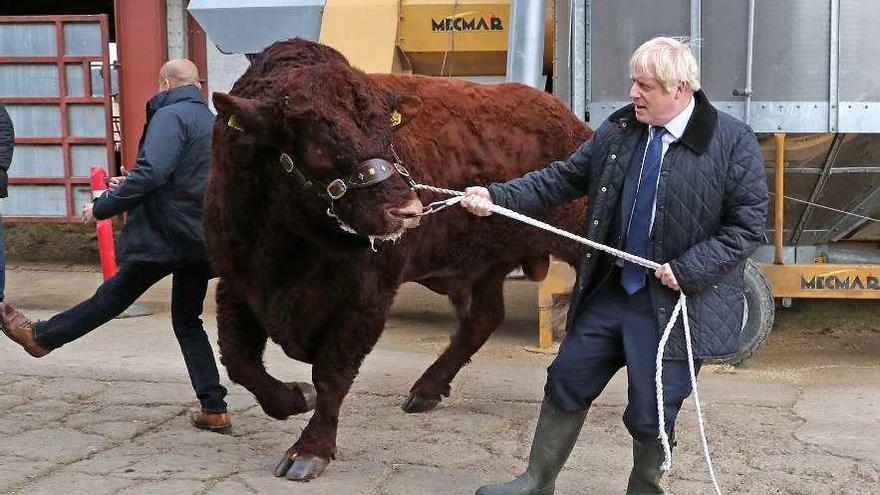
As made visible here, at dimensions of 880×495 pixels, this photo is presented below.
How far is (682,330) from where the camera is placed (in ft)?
12.3

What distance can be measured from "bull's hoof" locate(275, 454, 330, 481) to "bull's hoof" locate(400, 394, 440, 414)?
1.15 metres

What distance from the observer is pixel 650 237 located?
12.4ft

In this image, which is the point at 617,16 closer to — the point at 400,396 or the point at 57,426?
the point at 400,396

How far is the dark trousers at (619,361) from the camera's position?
3793 millimetres

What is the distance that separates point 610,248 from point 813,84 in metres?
3.32

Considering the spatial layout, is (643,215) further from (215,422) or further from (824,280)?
(824,280)

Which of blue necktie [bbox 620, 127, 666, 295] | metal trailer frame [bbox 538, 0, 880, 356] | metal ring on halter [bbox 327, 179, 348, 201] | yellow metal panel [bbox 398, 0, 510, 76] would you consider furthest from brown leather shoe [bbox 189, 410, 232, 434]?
yellow metal panel [bbox 398, 0, 510, 76]

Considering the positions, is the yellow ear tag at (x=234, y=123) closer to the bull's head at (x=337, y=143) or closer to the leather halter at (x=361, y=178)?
the bull's head at (x=337, y=143)

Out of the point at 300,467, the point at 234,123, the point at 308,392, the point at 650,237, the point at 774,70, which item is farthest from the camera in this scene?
the point at 774,70

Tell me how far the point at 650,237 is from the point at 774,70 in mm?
3199

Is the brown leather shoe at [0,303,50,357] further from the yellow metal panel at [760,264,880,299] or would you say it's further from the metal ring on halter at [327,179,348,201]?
the yellow metal panel at [760,264,880,299]

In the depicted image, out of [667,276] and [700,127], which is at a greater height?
[700,127]

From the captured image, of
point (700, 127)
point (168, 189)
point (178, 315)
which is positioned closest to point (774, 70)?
point (700, 127)

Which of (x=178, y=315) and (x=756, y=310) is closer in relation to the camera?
(x=178, y=315)
